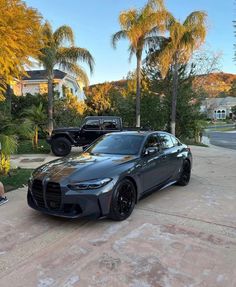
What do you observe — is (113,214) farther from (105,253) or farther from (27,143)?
(27,143)

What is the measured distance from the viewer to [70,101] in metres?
25.9

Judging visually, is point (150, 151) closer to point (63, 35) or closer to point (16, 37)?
point (16, 37)

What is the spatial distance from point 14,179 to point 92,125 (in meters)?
6.02

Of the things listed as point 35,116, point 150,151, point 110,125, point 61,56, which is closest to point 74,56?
point 61,56

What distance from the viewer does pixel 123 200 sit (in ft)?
16.6

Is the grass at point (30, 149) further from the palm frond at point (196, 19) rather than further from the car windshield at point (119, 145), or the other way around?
the palm frond at point (196, 19)

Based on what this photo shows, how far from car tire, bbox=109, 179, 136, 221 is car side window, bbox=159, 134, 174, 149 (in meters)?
1.79

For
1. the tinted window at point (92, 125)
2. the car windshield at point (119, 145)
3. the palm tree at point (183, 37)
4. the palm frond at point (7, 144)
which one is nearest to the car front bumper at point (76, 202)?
the car windshield at point (119, 145)

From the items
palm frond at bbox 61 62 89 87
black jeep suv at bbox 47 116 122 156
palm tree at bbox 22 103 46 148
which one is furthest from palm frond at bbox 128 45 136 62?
palm tree at bbox 22 103 46 148

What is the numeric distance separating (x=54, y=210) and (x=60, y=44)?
13.2 m

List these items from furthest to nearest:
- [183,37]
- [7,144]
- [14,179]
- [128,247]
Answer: [183,37] < [14,179] < [7,144] < [128,247]

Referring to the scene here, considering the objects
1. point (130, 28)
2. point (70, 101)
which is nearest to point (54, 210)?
point (130, 28)

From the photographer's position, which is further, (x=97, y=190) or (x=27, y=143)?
(x=27, y=143)

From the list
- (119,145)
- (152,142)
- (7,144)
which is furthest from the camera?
(7,144)
